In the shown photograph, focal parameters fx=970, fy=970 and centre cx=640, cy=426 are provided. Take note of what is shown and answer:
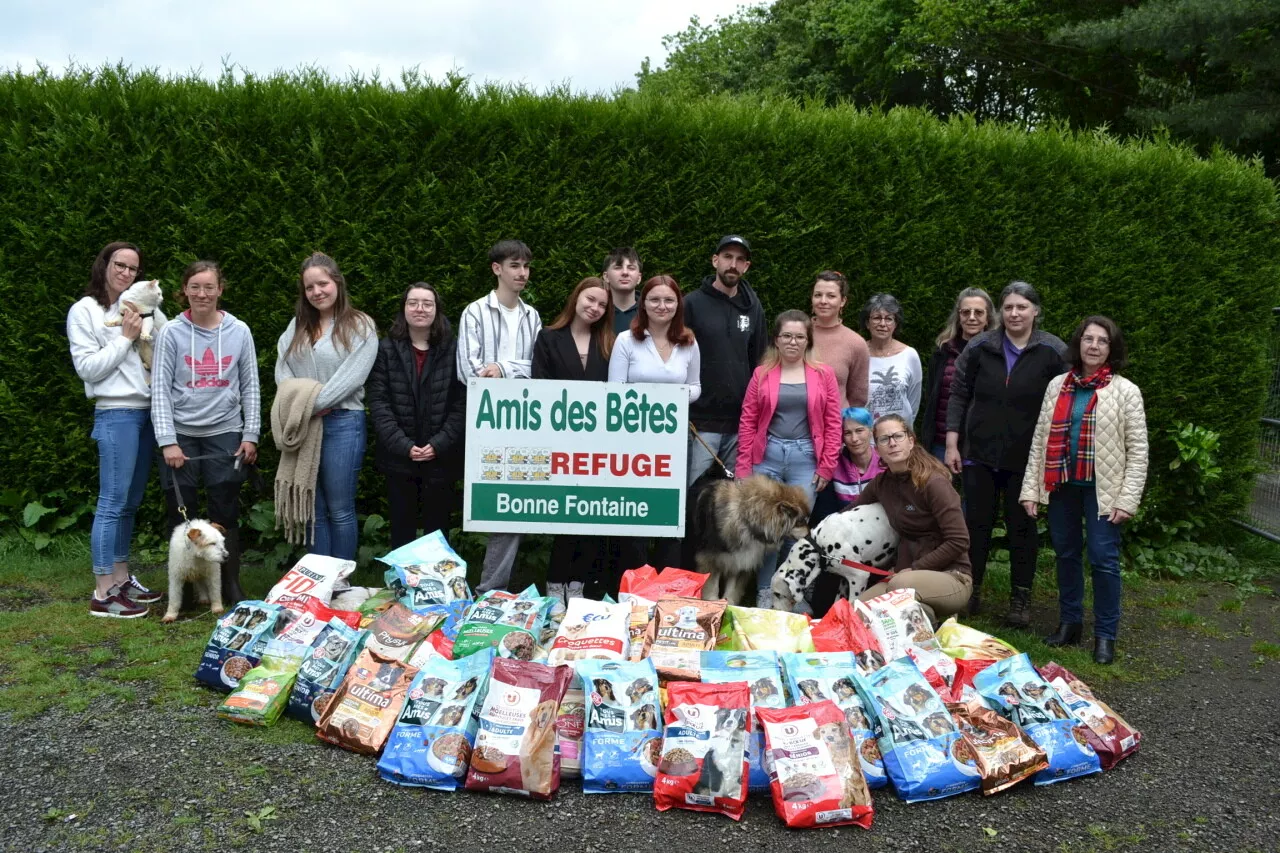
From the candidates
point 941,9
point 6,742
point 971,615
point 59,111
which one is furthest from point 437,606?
point 941,9

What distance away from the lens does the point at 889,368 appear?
18.4 ft

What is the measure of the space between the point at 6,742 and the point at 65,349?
318cm

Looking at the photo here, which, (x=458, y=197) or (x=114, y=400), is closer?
(x=114, y=400)

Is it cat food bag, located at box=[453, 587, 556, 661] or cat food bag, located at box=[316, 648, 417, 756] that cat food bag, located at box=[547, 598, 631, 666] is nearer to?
cat food bag, located at box=[453, 587, 556, 661]

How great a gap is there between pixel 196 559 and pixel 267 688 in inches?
55.9

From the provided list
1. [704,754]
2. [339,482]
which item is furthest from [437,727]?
[339,482]

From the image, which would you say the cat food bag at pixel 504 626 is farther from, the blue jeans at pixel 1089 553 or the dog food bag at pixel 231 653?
the blue jeans at pixel 1089 553

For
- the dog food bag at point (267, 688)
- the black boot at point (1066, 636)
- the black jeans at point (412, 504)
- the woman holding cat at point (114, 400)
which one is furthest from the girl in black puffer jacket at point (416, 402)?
the black boot at point (1066, 636)

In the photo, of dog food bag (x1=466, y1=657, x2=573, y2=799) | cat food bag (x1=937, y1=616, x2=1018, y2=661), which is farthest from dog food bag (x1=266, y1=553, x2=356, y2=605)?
cat food bag (x1=937, y1=616, x2=1018, y2=661)

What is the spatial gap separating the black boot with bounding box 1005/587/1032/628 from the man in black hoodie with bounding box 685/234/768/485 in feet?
5.96

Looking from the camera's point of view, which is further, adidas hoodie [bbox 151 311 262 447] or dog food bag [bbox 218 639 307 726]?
adidas hoodie [bbox 151 311 262 447]

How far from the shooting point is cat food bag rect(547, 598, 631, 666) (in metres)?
3.91

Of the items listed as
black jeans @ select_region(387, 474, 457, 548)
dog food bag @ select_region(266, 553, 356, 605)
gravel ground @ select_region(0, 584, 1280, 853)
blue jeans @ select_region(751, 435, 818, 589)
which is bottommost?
gravel ground @ select_region(0, 584, 1280, 853)

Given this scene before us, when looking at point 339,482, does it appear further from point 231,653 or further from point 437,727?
point 437,727
